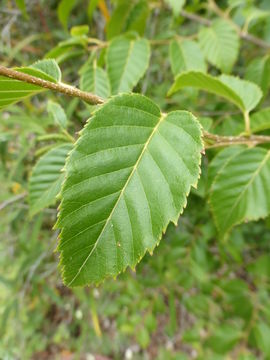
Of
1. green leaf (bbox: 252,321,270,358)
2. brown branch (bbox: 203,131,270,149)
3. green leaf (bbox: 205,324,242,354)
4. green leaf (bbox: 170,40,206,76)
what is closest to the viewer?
brown branch (bbox: 203,131,270,149)

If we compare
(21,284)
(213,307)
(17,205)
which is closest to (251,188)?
(17,205)

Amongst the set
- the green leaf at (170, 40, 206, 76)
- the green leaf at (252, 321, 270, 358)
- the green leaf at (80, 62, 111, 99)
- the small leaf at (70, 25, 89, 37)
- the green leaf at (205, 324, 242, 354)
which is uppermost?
the small leaf at (70, 25, 89, 37)

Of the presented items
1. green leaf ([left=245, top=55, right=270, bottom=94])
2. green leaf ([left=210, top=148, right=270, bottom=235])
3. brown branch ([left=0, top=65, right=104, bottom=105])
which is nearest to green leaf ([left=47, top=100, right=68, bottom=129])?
brown branch ([left=0, top=65, right=104, bottom=105])

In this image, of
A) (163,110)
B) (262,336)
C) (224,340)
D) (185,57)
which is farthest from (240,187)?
(224,340)

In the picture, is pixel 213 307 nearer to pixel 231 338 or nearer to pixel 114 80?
pixel 231 338

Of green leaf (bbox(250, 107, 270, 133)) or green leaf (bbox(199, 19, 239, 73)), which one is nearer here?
green leaf (bbox(250, 107, 270, 133))

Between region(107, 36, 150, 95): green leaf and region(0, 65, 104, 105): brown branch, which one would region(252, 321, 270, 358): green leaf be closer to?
region(107, 36, 150, 95): green leaf

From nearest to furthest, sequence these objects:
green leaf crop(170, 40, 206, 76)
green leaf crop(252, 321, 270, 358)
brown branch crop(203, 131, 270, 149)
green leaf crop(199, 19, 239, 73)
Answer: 1. brown branch crop(203, 131, 270, 149)
2. green leaf crop(170, 40, 206, 76)
3. green leaf crop(199, 19, 239, 73)
4. green leaf crop(252, 321, 270, 358)
